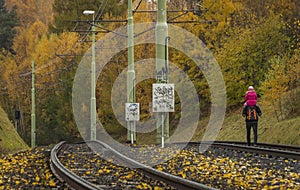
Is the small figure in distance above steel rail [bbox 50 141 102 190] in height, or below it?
above

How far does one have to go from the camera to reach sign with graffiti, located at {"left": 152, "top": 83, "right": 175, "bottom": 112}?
19.9m

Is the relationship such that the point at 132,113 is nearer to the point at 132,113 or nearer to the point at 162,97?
the point at 132,113

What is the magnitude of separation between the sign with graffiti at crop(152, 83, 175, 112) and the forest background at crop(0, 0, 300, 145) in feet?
23.4

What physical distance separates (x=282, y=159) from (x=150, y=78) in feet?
116

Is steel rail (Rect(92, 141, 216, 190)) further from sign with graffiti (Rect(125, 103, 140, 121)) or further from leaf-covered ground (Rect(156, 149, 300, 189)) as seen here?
sign with graffiti (Rect(125, 103, 140, 121))

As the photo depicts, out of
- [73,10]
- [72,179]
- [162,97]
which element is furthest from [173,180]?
[73,10]

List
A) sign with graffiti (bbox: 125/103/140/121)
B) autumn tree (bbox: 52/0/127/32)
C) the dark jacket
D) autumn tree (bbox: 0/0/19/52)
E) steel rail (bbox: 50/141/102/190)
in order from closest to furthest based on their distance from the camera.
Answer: steel rail (bbox: 50/141/102/190)
the dark jacket
sign with graffiti (bbox: 125/103/140/121)
autumn tree (bbox: 52/0/127/32)
autumn tree (bbox: 0/0/19/52)

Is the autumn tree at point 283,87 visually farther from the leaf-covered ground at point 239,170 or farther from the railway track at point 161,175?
the leaf-covered ground at point 239,170

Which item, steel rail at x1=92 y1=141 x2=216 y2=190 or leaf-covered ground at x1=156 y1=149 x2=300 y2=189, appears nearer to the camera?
steel rail at x1=92 y1=141 x2=216 y2=190

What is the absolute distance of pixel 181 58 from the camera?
157 feet

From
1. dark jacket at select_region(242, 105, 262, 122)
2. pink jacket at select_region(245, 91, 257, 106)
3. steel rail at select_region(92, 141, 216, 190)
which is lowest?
steel rail at select_region(92, 141, 216, 190)

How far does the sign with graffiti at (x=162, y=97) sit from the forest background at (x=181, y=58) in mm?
7129

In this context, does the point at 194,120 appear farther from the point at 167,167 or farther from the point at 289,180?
the point at 289,180

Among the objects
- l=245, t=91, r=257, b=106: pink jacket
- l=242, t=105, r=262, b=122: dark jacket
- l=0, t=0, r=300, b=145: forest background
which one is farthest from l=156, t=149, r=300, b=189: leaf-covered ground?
l=0, t=0, r=300, b=145: forest background
